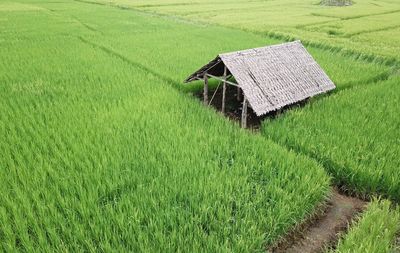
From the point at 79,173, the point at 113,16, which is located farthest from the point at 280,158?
the point at 113,16

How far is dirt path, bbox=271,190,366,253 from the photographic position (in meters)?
3.06

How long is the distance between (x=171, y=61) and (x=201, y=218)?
21.0 feet

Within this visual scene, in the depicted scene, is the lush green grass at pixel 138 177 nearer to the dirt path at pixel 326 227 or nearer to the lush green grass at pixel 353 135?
the dirt path at pixel 326 227

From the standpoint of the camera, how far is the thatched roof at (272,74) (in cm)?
524

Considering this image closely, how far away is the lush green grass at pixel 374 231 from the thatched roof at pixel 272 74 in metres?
2.13

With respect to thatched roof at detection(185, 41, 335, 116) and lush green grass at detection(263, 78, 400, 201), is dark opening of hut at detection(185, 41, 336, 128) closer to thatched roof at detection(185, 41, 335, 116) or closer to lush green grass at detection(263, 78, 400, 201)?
thatched roof at detection(185, 41, 335, 116)

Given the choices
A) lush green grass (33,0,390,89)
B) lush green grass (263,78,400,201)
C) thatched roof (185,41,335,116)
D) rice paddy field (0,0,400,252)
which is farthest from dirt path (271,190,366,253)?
lush green grass (33,0,390,89)

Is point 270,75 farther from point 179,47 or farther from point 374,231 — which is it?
point 179,47

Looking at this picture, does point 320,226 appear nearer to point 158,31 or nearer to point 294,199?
point 294,199

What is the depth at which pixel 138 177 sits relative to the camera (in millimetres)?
3520

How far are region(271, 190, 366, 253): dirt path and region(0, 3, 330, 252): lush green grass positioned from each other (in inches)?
6.9

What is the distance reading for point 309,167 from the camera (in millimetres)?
3818

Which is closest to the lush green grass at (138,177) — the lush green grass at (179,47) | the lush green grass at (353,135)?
the lush green grass at (353,135)

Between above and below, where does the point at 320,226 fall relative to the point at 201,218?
below
